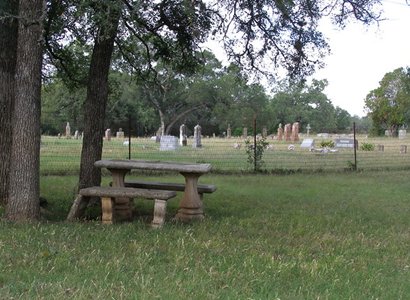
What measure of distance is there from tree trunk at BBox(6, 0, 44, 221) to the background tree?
207ft

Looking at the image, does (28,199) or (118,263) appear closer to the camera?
(118,263)

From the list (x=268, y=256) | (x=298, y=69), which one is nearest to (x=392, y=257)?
(x=268, y=256)

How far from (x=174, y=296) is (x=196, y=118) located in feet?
243

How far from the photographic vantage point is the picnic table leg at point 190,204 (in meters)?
7.15

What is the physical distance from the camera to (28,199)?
20.7 feet

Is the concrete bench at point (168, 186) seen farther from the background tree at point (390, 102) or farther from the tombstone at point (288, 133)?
the background tree at point (390, 102)

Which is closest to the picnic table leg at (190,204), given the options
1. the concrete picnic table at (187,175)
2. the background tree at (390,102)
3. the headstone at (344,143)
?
the concrete picnic table at (187,175)

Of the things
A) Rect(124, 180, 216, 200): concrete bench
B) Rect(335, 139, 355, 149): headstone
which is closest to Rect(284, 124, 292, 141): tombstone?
Rect(335, 139, 355, 149): headstone

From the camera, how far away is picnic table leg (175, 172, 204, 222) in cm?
715

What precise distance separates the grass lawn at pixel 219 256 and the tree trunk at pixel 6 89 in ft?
2.94

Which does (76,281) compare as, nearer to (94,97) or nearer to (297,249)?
(297,249)

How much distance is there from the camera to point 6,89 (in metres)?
7.26

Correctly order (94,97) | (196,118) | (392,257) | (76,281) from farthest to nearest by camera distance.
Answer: (196,118) < (94,97) < (392,257) < (76,281)

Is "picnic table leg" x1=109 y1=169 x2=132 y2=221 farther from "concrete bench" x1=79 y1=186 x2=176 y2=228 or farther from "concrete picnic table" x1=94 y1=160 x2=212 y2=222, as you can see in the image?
"concrete bench" x1=79 y1=186 x2=176 y2=228
